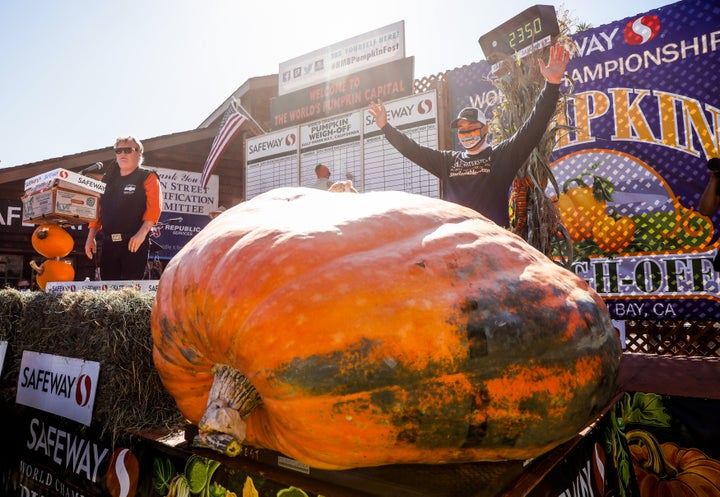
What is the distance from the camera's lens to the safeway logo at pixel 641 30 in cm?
494

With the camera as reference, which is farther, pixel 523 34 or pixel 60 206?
pixel 60 206

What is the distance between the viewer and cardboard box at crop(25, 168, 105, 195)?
3.44m

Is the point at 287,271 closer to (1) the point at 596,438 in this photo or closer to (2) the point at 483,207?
(1) the point at 596,438

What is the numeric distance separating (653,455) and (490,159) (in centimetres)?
175

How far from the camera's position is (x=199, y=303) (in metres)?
0.98

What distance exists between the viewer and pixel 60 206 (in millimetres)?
3482

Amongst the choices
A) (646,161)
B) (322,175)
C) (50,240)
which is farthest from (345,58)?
(50,240)

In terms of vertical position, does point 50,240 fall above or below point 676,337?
above

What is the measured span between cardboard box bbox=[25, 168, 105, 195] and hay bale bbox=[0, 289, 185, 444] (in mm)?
1812

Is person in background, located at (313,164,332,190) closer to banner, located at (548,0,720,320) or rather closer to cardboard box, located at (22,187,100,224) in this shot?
banner, located at (548,0,720,320)

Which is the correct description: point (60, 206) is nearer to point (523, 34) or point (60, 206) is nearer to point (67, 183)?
point (67, 183)

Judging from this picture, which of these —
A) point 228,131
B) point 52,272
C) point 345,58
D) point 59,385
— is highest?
point 345,58

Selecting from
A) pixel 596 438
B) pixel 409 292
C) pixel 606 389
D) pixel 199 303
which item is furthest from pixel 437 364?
pixel 596 438

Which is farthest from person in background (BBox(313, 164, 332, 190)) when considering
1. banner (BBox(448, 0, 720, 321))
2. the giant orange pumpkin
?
the giant orange pumpkin
